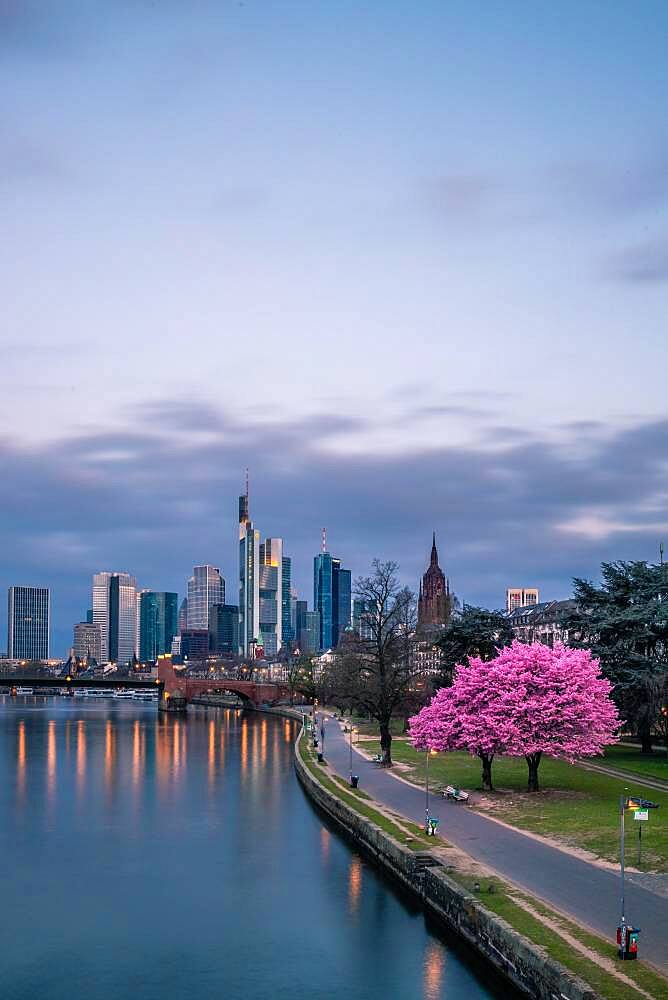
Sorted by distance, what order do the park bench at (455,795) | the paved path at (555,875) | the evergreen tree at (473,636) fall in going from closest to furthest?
the paved path at (555,875)
the park bench at (455,795)
the evergreen tree at (473,636)

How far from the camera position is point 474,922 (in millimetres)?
36219

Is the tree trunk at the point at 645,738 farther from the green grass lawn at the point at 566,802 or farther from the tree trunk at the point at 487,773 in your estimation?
the tree trunk at the point at 487,773

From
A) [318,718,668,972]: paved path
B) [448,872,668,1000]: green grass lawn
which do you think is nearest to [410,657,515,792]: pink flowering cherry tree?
[318,718,668,972]: paved path

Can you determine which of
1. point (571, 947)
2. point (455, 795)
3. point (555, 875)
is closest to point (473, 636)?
point (455, 795)

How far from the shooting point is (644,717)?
260ft

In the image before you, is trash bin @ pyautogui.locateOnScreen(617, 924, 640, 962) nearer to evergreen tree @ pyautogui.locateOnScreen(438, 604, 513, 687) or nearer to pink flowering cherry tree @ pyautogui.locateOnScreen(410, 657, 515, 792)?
pink flowering cherry tree @ pyautogui.locateOnScreen(410, 657, 515, 792)

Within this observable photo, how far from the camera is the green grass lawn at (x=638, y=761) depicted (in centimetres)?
7038

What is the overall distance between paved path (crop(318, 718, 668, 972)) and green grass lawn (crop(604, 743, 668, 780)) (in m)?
17.4

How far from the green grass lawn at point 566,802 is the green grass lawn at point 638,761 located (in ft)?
8.61

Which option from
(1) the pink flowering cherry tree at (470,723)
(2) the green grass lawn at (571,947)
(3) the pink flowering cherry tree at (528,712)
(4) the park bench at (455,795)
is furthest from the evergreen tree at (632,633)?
(2) the green grass lawn at (571,947)

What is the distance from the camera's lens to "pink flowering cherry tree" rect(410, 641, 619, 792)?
6169 cm

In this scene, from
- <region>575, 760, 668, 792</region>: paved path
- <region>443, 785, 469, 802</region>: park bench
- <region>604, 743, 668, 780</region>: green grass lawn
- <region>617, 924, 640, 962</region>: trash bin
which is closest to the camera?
<region>617, 924, 640, 962</region>: trash bin

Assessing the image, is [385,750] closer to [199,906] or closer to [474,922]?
[199,906]

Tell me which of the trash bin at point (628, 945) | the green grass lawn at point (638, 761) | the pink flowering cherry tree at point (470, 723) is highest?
the pink flowering cherry tree at point (470, 723)
